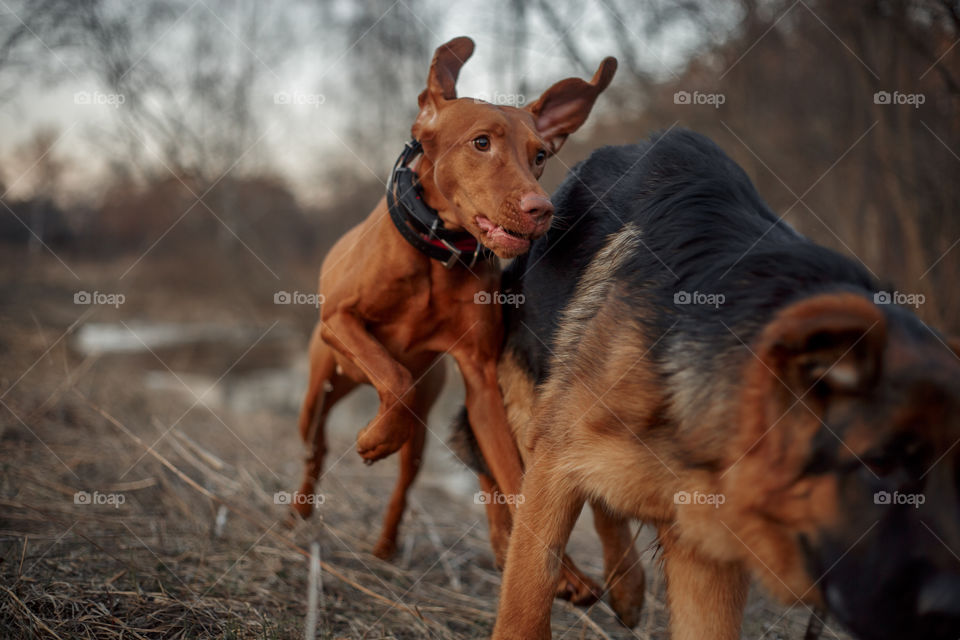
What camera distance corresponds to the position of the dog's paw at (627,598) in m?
3.93

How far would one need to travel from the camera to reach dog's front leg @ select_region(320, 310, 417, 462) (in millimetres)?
3396

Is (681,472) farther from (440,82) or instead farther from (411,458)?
(411,458)

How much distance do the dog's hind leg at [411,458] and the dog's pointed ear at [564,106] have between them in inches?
58.3

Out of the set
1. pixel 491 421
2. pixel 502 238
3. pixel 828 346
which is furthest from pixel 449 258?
pixel 828 346

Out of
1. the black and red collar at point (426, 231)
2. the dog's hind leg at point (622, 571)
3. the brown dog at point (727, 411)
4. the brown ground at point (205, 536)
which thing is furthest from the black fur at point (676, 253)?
the dog's hind leg at point (622, 571)

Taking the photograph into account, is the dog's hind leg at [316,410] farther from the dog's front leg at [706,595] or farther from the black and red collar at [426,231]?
the dog's front leg at [706,595]

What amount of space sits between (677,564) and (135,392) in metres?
7.56

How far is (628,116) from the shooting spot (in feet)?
37.5

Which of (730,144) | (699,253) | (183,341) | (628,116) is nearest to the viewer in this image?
(699,253)

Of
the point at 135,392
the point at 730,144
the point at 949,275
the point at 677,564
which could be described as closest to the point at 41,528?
the point at 677,564

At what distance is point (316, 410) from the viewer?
14.9ft

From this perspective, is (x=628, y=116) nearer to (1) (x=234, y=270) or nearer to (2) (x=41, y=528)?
(1) (x=234, y=270)

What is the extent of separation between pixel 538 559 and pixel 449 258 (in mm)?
1416

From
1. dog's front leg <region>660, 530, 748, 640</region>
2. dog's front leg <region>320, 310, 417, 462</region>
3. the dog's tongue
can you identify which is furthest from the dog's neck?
dog's front leg <region>660, 530, 748, 640</region>
